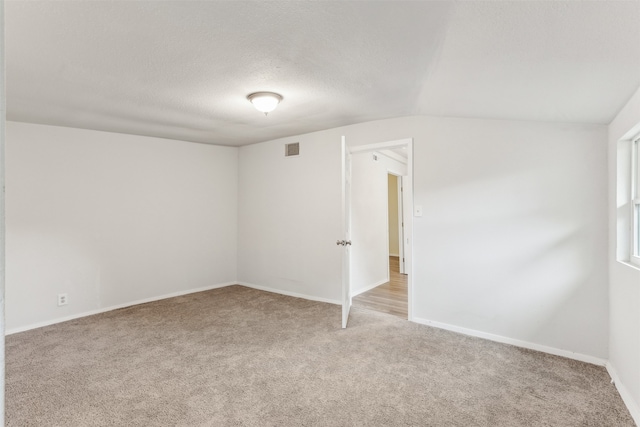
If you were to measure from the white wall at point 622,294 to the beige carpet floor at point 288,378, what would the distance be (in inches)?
5.5

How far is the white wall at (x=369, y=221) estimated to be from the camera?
15.6 feet

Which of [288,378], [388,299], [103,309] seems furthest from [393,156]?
[103,309]

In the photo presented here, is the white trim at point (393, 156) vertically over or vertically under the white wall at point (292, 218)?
over

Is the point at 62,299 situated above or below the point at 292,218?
below

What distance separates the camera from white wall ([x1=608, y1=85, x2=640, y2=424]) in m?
1.98

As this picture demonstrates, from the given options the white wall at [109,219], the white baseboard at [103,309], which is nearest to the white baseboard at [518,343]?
the white baseboard at [103,309]

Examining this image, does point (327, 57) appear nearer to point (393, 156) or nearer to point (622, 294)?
point (622, 294)

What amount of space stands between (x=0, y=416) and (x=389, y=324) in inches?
129

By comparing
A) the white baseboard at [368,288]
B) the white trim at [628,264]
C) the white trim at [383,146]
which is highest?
the white trim at [383,146]

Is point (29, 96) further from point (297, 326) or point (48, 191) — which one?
point (297, 326)

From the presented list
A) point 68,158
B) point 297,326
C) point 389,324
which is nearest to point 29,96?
point 68,158

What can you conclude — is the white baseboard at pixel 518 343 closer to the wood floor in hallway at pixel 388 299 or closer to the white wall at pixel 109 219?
the wood floor in hallway at pixel 388 299

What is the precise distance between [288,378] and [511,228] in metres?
2.32

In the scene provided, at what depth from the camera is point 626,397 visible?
209cm
